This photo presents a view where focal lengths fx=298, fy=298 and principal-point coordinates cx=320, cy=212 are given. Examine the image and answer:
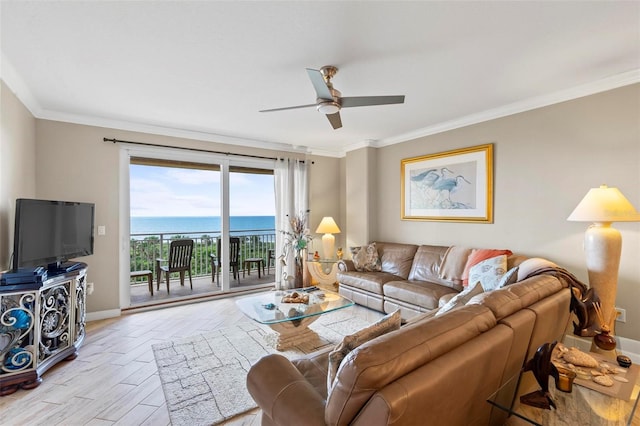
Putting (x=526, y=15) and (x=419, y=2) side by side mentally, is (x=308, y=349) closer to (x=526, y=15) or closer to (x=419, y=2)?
(x=419, y=2)

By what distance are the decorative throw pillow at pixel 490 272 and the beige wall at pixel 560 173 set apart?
61 centimetres

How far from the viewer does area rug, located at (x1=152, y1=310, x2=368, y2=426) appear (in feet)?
6.88

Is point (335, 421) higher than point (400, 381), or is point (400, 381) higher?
point (400, 381)

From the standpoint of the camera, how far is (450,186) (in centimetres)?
421

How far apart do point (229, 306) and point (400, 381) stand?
3.90 m

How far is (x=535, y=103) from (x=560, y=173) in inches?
32.5

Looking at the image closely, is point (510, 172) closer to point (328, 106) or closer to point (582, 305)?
point (582, 305)

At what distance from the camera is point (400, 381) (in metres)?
1.00

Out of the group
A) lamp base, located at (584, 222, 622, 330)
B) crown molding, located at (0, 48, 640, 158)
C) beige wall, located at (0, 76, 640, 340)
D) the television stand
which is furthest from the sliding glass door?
lamp base, located at (584, 222, 622, 330)

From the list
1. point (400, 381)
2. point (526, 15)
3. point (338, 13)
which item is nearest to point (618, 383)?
point (400, 381)

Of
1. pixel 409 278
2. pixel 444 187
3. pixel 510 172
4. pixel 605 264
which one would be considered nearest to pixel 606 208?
pixel 605 264

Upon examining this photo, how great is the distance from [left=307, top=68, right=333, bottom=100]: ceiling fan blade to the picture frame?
2454 millimetres

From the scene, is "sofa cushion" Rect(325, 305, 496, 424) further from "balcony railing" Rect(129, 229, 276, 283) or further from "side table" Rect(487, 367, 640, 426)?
"balcony railing" Rect(129, 229, 276, 283)

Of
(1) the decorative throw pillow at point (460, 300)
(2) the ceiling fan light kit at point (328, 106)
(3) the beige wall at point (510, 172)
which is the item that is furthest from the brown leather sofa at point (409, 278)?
(2) the ceiling fan light kit at point (328, 106)
